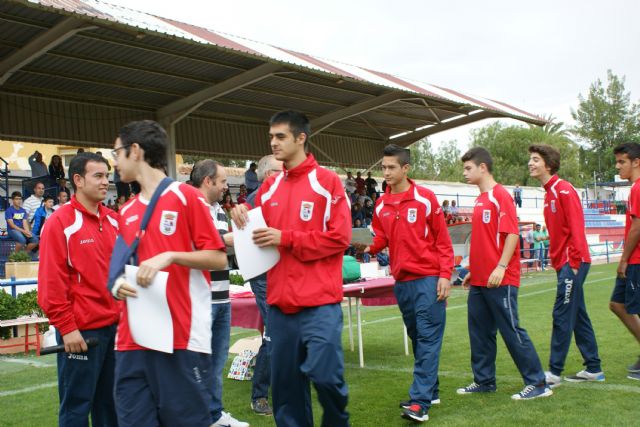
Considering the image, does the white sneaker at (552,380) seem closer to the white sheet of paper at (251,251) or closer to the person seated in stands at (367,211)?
the white sheet of paper at (251,251)

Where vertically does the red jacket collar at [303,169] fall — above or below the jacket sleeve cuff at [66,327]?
above

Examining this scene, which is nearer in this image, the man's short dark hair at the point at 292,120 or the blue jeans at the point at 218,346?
the man's short dark hair at the point at 292,120

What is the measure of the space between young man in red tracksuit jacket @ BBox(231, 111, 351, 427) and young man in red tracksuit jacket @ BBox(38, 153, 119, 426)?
3.24 feet

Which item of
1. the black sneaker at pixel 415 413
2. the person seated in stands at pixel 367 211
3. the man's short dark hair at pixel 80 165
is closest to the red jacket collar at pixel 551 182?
the black sneaker at pixel 415 413

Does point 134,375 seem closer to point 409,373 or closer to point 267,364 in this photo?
point 267,364

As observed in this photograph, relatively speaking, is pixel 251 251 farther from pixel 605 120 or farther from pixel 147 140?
pixel 605 120

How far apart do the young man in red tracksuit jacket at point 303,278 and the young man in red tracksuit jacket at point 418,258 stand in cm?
180

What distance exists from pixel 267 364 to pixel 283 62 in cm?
1212

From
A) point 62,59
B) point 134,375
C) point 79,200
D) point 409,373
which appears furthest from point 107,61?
point 134,375

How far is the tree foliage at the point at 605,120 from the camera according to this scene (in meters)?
86.2

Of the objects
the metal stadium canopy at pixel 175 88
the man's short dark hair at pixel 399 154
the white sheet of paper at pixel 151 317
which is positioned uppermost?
the metal stadium canopy at pixel 175 88

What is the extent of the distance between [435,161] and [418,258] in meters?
85.9

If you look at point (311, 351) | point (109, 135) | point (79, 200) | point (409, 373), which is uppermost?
point (109, 135)

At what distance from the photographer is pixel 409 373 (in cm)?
799
